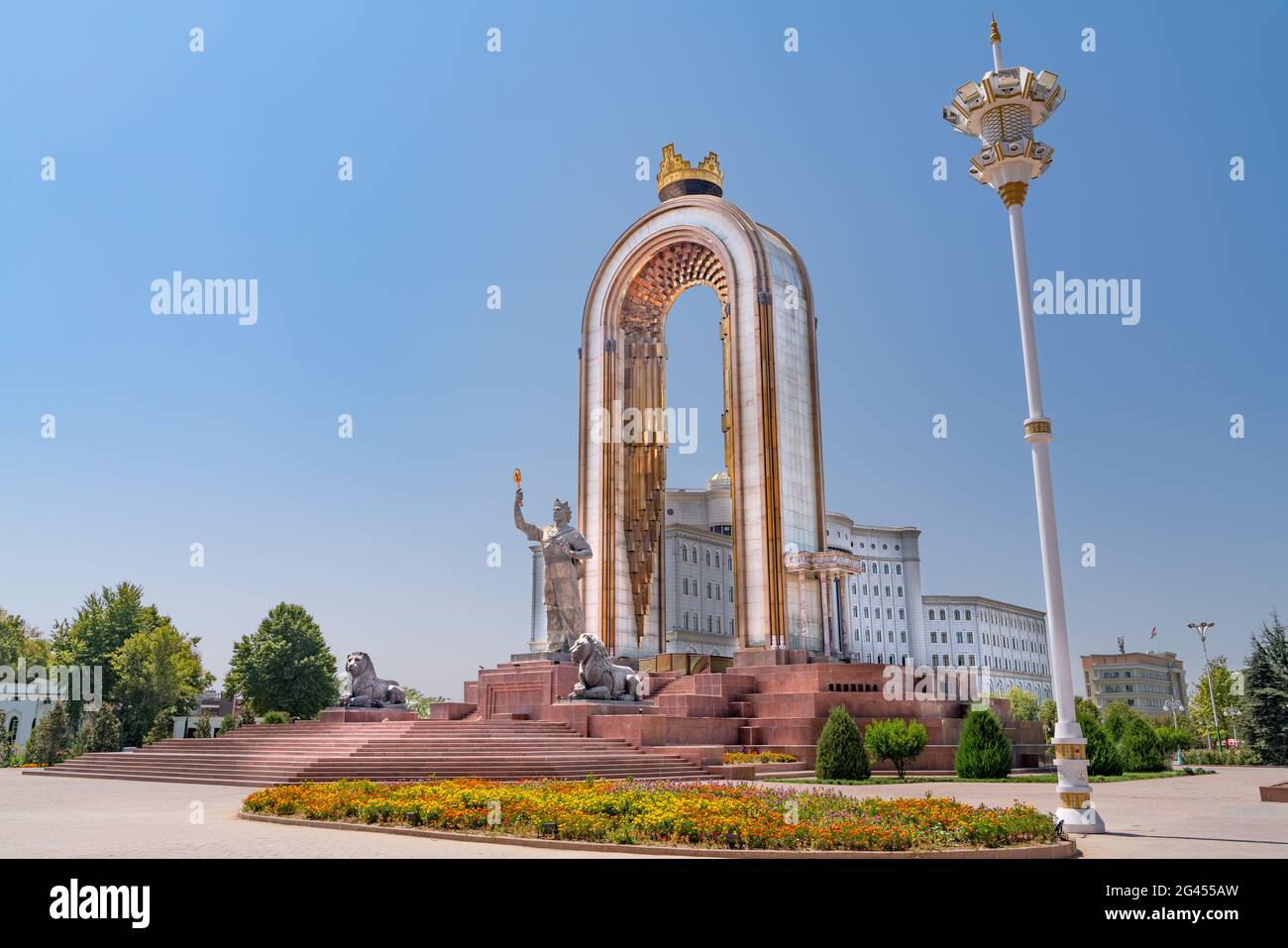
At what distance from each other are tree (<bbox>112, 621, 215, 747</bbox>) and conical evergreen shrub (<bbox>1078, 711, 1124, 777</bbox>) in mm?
38254

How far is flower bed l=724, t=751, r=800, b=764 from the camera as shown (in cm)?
2086

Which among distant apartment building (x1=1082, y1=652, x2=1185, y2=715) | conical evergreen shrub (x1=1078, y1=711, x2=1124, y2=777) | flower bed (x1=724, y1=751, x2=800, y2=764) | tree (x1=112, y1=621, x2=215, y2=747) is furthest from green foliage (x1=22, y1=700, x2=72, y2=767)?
distant apartment building (x1=1082, y1=652, x2=1185, y2=715)

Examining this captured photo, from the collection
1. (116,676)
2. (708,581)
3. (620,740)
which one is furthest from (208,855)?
(708,581)

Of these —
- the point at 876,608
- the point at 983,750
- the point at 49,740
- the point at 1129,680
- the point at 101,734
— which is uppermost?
the point at 876,608

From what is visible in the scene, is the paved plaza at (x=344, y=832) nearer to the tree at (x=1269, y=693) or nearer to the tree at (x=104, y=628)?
the tree at (x=1269, y=693)

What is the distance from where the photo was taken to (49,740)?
107 feet

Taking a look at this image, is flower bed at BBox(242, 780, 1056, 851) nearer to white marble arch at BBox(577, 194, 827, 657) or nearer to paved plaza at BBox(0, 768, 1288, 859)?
paved plaza at BBox(0, 768, 1288, 859)

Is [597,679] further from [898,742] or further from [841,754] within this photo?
[898,742]

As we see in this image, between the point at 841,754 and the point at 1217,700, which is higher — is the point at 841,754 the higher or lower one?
the higher one

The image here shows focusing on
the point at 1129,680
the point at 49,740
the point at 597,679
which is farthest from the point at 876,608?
the point at 49,740

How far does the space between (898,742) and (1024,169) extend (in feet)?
42.5
